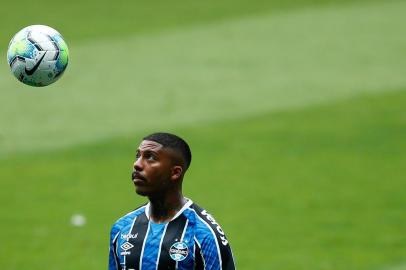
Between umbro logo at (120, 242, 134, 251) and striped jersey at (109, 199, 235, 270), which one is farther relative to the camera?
umbro logo at (120, 242, 134, 251)

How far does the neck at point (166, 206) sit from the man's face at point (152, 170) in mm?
86

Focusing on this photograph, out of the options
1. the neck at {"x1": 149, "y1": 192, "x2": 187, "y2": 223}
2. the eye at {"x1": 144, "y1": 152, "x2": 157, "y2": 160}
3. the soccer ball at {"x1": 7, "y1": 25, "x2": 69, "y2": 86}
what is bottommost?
the neck at {"x1": 149, "y1": 192, "x2": 187, "y2": 223}

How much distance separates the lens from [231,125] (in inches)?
720

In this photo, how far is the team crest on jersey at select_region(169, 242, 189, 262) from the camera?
6.94 metres

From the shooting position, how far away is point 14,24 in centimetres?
2466

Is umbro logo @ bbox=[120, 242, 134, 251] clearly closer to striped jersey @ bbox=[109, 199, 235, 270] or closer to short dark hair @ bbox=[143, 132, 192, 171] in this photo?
striped jersey @ bbox=[109, 199, 235, 270]

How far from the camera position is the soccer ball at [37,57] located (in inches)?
342

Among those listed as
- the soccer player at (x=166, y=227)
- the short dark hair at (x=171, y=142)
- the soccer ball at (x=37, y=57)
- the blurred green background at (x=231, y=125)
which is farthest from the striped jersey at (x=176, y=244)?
the blurred green background at (x=231, y=125)

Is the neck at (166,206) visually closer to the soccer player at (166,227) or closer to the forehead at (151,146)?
the soccer player at (166,227)

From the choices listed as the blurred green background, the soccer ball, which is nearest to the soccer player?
the soccer ball

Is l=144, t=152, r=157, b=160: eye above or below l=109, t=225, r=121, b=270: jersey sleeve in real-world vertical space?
above

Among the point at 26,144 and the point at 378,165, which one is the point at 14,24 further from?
the point at 378,165

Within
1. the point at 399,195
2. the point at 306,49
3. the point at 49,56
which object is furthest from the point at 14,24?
the point at 49,56

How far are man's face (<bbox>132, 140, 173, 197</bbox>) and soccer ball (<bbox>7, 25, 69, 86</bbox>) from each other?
194 cm
